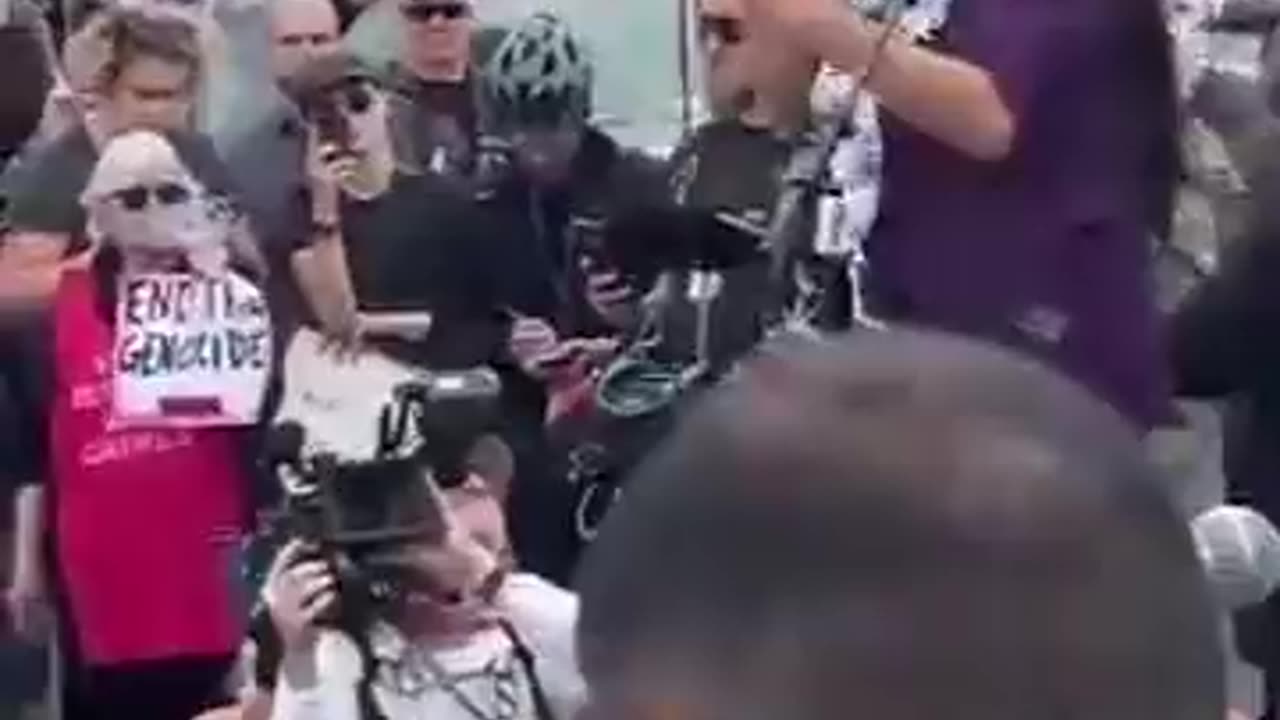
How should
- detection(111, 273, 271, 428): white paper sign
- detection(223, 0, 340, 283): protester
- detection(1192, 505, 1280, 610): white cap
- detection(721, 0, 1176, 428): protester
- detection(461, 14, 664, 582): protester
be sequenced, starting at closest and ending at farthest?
detection(721, 0, 1176, 428): protester, detection(1192, 505, 1280, 610): white cap, detection(461, 14, 664, 582): protester, detection(111, 273, 271, 428): white paper sign, detection(223, 0, 340, 283): protester

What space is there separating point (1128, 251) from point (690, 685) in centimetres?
276

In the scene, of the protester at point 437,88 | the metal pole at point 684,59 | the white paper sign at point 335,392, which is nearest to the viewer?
the white paper sign at point 335,392

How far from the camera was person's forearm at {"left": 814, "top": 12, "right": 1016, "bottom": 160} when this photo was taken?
430cm

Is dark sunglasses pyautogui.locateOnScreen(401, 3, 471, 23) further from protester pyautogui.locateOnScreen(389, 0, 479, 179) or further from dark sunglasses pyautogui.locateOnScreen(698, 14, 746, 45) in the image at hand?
dark sunglasses pyautogui.locateOnScreen(698, 14, 746, 45)

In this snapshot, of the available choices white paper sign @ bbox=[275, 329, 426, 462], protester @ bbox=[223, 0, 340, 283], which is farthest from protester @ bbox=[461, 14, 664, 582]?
protester @ bbox=[223, 0, 340, 283]

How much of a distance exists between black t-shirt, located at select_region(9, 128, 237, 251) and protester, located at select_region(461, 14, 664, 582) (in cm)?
56

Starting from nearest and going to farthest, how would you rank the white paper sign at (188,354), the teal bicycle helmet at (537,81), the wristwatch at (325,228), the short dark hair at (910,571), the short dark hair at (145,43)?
the short dark hair at (910,571) → the white paper sign at (188,354) → the wristwatch at (325,228) → the short dark hair at (145,43) → the teal bicycle helmet at (537,81)

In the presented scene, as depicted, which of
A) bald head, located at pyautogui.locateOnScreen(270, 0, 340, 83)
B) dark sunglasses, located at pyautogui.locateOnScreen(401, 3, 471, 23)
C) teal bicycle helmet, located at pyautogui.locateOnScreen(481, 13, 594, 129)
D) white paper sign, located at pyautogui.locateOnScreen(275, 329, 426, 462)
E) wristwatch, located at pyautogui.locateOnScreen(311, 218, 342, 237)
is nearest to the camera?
white paper sign, located at pyautogui.locateOnScreen(275, 329, 426, 462)

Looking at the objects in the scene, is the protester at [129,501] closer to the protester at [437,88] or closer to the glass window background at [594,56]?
the protester at [437,88]

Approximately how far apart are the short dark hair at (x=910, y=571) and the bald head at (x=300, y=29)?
6902 mm

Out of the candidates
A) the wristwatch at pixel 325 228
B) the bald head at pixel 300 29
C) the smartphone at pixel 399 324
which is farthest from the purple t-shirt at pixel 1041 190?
the bald head at pixel 300 29

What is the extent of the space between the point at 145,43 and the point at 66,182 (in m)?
0.36

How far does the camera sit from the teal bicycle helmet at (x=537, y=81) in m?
8.41

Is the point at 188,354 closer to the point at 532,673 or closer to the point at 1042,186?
the point at 532,673
